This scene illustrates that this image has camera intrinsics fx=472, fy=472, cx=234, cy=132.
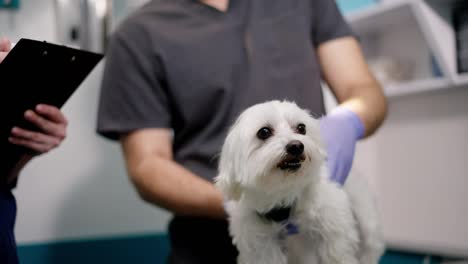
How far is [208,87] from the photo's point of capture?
615 mm

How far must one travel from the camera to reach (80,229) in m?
1.31

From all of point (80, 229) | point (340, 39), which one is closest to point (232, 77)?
point (340, 39)

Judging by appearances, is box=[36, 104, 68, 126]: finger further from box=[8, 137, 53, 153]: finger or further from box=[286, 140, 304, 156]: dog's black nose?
box=[286, 140, 304, 156]: dog's black nose

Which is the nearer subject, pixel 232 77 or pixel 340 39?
pixel 232 77

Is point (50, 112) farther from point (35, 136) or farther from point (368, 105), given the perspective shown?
point (368, 105)

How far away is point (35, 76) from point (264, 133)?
0.25m

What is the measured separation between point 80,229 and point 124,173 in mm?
221

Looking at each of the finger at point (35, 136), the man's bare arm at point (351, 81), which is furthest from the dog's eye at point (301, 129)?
the finger at point (35, 136)

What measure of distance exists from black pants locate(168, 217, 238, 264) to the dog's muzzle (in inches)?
10.5

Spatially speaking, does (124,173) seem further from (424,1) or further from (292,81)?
(424,1)

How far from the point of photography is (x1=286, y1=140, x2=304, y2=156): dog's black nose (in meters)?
0.50

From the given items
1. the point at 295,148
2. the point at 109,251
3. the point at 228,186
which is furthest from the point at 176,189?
the point at 109,251

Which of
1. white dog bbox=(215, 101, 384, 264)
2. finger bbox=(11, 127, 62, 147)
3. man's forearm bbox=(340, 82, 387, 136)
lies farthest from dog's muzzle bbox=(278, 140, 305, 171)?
finger bbox=(11, 127, 62, 147)

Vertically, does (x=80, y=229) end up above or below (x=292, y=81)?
below
